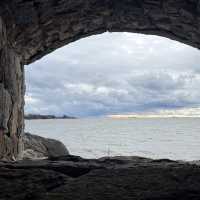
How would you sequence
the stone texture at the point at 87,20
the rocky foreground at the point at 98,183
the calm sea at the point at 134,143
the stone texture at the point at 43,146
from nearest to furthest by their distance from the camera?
the rocky foreground at the point at 98,183, the stone texture at the point at 87,20, the stone texture at the point at 43,146, the calm sea at the point at 134,143

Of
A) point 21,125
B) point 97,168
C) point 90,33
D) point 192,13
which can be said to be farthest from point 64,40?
point 97,168

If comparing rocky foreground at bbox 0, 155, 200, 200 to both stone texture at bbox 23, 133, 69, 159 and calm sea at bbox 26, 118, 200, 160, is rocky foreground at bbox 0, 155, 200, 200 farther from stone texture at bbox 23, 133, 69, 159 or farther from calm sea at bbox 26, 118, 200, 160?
calm sea at bbox 26, 118, 200, 160

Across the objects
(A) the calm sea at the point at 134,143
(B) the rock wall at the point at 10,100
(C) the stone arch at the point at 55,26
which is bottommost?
(A) the calm sea at the point at 134,143

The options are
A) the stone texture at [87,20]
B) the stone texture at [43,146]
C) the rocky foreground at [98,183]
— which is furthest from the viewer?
the stone texture at [43,146]

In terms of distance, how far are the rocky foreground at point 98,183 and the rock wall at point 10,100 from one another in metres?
2.28

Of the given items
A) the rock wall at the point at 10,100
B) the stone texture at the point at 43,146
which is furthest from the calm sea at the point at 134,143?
the rock wall at the point at 10,100

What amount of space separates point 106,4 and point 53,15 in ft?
2.42

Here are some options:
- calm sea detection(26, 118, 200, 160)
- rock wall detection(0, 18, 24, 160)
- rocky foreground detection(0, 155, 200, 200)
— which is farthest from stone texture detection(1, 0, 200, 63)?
calm sea detection(26, 118, 200, 160)

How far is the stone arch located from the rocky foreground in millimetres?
2468

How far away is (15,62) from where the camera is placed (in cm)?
623

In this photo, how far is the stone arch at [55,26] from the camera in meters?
5.52

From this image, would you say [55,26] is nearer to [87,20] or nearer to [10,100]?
[87,20]

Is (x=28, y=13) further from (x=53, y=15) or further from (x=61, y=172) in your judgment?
(x=61, y=172)

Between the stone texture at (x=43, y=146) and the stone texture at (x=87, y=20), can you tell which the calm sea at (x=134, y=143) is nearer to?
the stone texture at (x=43, y=146)
